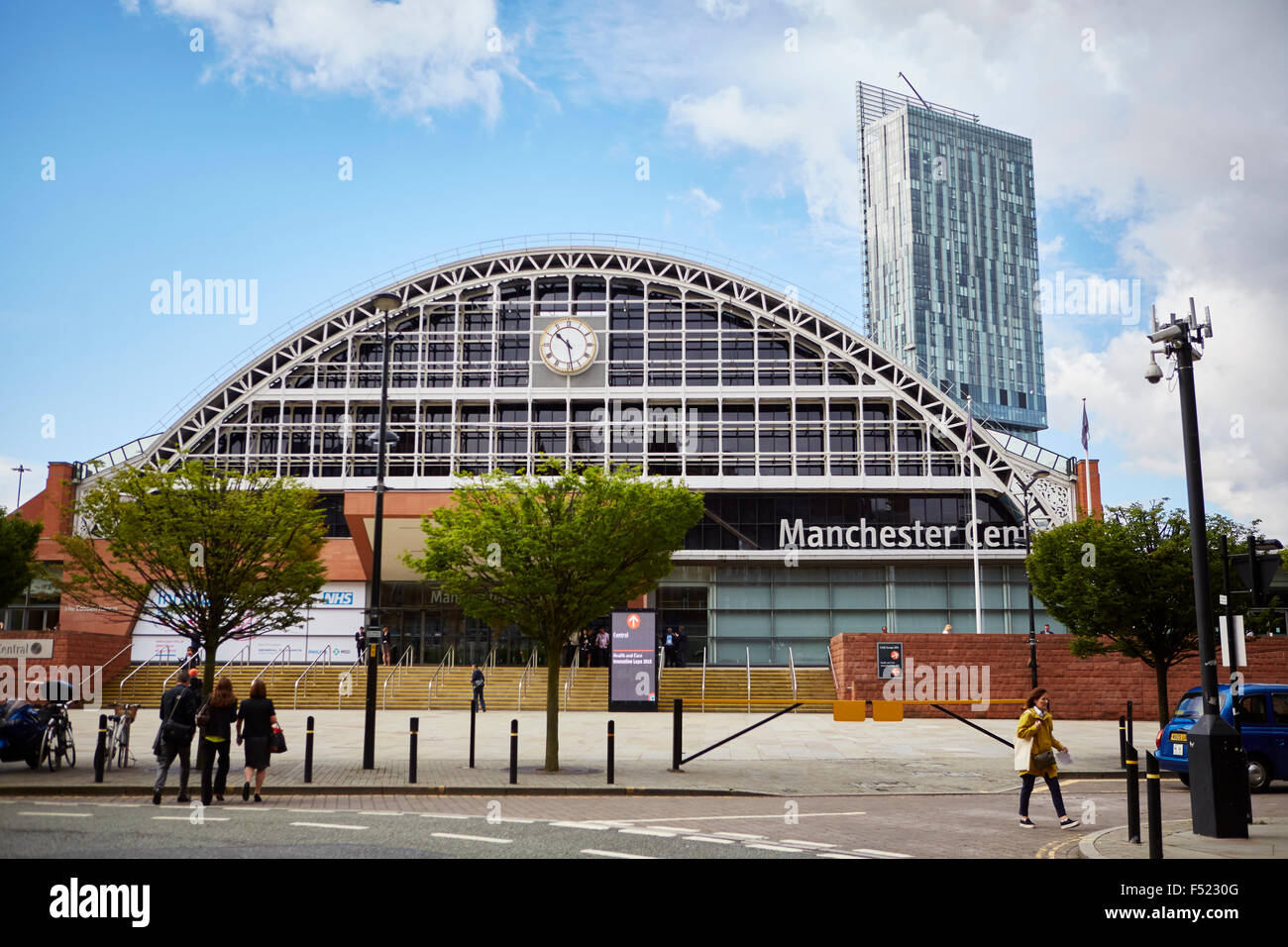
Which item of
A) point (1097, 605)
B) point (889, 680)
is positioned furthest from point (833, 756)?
point (889, 680)

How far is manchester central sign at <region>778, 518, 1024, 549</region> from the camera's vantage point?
47.1 metres

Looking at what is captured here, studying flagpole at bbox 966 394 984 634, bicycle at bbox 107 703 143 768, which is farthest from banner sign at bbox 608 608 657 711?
bicycle at bbox 107 703 143 768

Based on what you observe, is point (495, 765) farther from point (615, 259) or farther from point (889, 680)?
point (615, 259)

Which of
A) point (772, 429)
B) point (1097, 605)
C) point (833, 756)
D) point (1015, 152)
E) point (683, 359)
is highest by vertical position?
point (1015, 152)

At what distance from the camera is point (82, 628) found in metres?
45.8

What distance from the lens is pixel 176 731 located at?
47.5ft

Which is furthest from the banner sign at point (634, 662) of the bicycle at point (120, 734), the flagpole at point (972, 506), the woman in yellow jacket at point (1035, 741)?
the woman in yellow jacket at point (1035, 741)

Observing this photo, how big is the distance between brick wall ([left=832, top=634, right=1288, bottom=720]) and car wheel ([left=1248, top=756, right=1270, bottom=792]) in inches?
663

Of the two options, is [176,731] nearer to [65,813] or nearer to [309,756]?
[65,813]

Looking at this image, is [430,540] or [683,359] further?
[683,359]

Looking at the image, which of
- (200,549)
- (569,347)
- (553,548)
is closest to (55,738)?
(200,549)

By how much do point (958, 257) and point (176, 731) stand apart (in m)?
159
